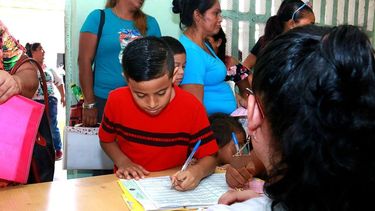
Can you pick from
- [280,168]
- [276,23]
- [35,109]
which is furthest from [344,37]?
[276,23]

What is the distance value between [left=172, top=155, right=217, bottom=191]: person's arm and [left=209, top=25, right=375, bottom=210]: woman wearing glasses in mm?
641

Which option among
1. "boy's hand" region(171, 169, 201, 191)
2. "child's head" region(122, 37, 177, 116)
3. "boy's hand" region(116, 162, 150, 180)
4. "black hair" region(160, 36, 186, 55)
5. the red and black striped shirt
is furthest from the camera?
"black hair" region(160, 36, 186, 55)

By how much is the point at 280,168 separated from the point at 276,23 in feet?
6.81

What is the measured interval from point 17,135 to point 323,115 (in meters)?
0.85

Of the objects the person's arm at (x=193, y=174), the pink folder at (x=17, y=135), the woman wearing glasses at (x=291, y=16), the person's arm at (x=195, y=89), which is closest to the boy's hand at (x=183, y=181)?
the person's arm at (x=193, y=174)

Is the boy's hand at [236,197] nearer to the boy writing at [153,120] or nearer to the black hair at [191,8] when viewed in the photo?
the boy writing at [153,120]

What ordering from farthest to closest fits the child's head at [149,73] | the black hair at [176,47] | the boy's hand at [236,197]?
the black hair at [176,47] → the child's head at [149,73] → the boy's hand at [236,197]

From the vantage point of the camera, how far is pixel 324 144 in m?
0.55

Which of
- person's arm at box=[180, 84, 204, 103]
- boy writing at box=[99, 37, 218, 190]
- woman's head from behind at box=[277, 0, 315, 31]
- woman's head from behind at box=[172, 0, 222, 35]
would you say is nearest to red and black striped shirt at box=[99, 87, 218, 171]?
boy writing at box=[99, 37, 218, 190]

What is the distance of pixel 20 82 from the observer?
1163 mm

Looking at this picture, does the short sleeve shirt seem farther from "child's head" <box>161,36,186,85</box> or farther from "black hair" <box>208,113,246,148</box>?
"black hair" <box>208,113,246,148</box>

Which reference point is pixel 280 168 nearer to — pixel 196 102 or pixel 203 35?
pixel 196 102

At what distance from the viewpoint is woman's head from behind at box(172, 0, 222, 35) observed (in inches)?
86.0

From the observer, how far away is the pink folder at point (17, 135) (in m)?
1.08
